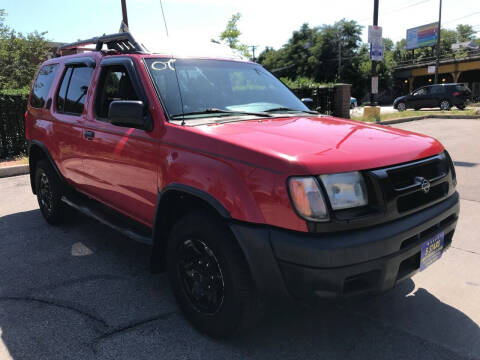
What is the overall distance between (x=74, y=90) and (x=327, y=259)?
3.43 m

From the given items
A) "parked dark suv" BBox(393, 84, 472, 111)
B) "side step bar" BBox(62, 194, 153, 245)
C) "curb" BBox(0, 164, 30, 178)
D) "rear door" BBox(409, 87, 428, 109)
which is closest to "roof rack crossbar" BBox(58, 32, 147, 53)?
"side step bar" BBox(62, 194, 153, 245)

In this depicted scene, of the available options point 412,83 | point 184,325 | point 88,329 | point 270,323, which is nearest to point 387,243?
point 270,323

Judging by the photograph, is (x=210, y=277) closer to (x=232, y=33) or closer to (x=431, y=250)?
(x=431, y=250)

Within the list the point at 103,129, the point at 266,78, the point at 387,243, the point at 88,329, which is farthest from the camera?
the point at 266,78

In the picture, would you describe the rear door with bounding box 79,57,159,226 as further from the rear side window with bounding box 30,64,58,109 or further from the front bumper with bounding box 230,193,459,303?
the rear side window with bounding box 30,64,58,109

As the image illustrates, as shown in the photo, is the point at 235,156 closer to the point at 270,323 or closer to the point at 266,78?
the point at 270,323

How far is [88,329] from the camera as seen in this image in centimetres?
291

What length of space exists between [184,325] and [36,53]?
106ft

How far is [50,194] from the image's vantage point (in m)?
4.99

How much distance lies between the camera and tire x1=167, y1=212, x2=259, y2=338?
7.94ft

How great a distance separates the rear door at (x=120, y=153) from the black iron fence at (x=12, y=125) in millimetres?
7128

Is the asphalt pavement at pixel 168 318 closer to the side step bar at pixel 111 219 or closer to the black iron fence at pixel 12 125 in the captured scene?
the side step bar at pixel 111 219

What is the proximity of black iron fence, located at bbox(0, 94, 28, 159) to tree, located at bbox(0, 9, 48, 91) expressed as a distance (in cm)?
1779

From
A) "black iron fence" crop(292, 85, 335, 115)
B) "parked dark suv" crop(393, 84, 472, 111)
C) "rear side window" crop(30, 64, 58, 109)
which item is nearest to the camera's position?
"rear side window" crop(30, 64, 58, 109)
